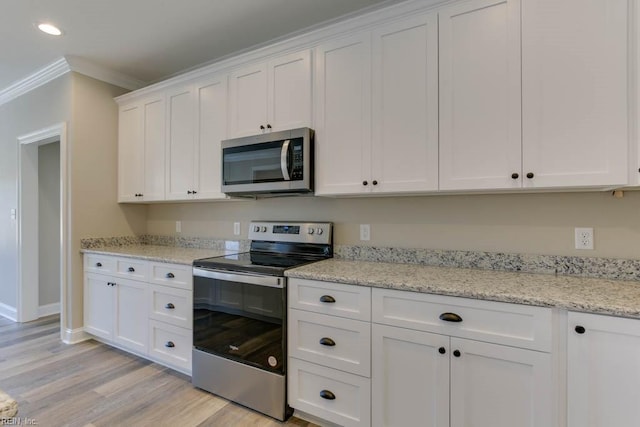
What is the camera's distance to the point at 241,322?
2037 mm

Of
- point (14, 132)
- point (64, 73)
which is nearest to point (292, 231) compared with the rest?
point (64, 73)

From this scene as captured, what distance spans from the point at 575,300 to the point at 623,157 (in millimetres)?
673

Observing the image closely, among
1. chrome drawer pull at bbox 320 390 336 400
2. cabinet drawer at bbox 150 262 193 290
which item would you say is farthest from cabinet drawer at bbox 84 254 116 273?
chrome drawer pull at bbox 320 390 336 400

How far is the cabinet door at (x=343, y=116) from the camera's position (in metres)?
1.98

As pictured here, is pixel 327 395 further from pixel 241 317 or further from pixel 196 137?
pixel 196 137

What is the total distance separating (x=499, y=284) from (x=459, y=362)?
0.40 meters

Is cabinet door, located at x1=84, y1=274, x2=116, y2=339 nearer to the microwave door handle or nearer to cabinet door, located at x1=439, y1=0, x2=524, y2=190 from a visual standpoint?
the microwave door handle

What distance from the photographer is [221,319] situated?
2.13m

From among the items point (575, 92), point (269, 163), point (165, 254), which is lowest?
point (165, 254)

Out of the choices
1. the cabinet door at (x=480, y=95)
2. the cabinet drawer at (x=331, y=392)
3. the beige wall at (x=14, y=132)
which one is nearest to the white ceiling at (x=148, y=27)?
the beige wall at (x=14, y=132)

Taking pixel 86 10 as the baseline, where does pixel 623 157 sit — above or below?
below

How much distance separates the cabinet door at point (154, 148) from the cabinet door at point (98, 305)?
0.84 meters

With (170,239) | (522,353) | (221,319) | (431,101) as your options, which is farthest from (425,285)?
Answer: (170,239)

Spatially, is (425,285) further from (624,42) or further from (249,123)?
(249,123)
